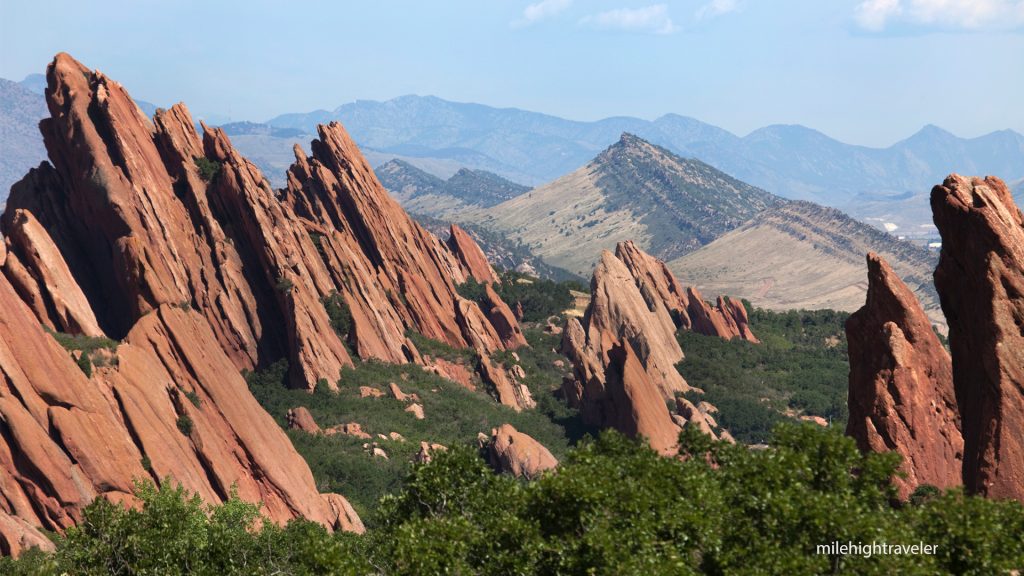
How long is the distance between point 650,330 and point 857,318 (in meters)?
100

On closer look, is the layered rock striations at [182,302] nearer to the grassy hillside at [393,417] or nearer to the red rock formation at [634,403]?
the grassy hillside at [393,417]

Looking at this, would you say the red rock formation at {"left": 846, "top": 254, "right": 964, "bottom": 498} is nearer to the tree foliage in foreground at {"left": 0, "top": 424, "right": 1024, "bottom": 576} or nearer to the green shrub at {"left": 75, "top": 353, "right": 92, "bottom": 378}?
the tree foliage in foreground at {"left": 0, "top": 424, "right": 1024, "bottom": 576}

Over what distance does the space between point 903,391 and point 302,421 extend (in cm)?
7039

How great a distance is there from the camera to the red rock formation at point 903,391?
56406mm

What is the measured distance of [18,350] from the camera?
70.7 meters

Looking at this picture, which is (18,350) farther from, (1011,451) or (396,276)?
(396,276)

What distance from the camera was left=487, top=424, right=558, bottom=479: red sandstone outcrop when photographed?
101 metres

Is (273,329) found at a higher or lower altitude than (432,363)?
higher

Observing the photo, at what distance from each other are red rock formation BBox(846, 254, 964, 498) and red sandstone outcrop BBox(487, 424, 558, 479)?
45.4 m

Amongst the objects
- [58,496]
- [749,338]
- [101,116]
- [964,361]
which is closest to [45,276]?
[101,116]

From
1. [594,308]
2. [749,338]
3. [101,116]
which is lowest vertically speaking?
[749,338]

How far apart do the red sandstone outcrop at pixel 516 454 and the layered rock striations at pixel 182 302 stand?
66.2ft

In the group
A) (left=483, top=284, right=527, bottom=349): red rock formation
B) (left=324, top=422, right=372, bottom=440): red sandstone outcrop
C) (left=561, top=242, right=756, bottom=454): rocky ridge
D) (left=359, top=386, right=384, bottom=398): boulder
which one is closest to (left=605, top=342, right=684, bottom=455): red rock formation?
(left=561, top=242, right=756, bottom=454): rocky ridge

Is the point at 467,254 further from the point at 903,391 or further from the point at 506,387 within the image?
the point at 903,391
